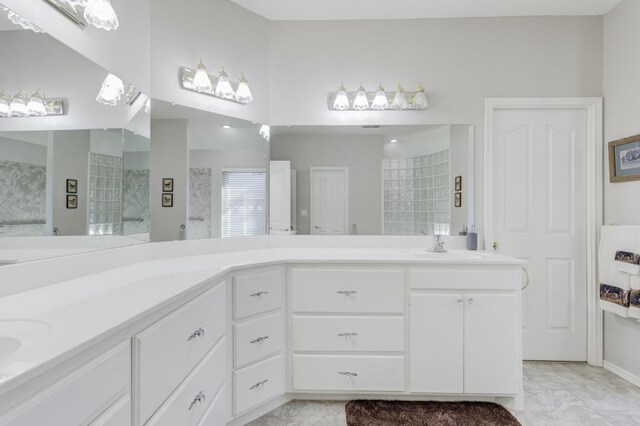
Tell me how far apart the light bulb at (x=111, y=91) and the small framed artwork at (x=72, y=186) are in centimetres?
40

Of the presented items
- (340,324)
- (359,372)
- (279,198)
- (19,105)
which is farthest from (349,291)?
(19,105)

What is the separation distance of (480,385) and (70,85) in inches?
99.9

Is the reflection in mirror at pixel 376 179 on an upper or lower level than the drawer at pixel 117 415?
upper

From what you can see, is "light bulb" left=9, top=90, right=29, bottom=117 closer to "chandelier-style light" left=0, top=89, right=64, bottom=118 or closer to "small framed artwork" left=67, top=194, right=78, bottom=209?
"chandelier-style light" left=0, top=89, right=64, bottom=118

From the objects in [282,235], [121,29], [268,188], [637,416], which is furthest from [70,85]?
[637,416]

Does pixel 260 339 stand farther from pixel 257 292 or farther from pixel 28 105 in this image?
pixel 28 105

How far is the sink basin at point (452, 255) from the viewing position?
2.03 m

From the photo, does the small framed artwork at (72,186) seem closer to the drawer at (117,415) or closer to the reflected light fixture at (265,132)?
the drawer at (117,415)

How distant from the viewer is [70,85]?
1.37m

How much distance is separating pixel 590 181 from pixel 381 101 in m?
1.69

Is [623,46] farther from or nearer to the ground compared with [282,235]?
farther from the ground

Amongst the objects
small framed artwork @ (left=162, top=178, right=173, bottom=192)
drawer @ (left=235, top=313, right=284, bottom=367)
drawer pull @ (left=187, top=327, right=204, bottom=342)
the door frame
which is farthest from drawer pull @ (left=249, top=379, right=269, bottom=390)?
the door frame

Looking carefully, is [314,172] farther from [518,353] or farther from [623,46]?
[623,46]

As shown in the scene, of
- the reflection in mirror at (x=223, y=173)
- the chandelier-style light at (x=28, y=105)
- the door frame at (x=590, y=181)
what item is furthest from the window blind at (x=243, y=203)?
the door frame at (x=590, y=181)
